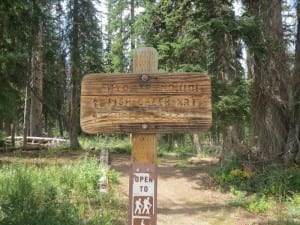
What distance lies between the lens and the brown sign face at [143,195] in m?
3.00

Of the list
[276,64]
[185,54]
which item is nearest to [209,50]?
[185,54]

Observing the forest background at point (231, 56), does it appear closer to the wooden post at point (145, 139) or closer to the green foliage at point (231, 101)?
the green foliage at point (231, 101)

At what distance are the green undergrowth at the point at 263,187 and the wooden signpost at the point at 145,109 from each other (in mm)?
5077

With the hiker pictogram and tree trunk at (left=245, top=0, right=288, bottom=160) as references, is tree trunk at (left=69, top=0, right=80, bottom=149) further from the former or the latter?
the hiker pictogram

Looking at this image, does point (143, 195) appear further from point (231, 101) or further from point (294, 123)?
point (294, 123)

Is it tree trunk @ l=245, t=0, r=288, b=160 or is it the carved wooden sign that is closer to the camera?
the carved wooden sign

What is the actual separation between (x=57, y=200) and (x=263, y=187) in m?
5.54

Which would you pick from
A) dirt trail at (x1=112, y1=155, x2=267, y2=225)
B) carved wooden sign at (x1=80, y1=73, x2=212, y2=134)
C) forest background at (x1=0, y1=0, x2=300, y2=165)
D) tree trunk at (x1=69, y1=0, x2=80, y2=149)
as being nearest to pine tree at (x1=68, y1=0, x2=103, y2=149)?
tree trunk at (x1=69, y1=0, x2=80, y2=149)

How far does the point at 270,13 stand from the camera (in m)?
12.4

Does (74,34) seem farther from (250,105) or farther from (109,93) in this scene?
(109,93)

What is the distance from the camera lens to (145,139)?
3123 millimetres

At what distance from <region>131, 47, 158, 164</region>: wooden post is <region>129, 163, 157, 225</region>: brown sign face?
73 millimetres

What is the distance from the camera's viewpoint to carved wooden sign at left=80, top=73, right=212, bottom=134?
300 cm

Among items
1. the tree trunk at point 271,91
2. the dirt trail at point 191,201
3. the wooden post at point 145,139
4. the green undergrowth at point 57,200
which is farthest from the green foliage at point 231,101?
the wooden post at point 145,139
